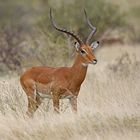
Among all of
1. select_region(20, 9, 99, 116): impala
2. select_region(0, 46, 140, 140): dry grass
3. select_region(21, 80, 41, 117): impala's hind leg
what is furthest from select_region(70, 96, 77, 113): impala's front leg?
select_region(21, 80, 41, 117): impala's hind leg

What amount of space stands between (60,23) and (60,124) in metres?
14.8

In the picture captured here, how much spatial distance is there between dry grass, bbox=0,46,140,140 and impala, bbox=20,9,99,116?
227 millimetres

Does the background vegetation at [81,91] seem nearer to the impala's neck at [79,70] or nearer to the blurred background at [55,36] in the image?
the blurred background at [55,36]

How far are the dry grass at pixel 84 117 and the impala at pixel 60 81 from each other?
23cm

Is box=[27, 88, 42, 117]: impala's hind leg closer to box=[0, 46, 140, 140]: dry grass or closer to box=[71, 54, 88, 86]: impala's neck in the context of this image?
box=[0, 46, 140, 140]: dry grass

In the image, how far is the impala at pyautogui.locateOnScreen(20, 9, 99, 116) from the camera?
1375 cm

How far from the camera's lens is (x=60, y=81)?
548 inches

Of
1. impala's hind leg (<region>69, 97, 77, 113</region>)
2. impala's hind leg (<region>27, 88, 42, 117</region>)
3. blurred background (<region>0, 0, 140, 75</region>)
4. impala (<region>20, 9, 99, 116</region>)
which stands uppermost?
impala (<region>20, 9, 99, 116</region>)

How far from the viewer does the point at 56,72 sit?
1416cm

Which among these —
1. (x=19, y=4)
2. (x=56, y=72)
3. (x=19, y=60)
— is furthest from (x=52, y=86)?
(x=19, y=4)

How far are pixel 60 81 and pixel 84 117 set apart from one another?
1.73 m

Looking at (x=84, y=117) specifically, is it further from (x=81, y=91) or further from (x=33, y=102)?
(x=81, y=91)

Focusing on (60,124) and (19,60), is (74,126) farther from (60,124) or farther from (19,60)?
(19,60)

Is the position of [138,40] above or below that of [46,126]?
below
